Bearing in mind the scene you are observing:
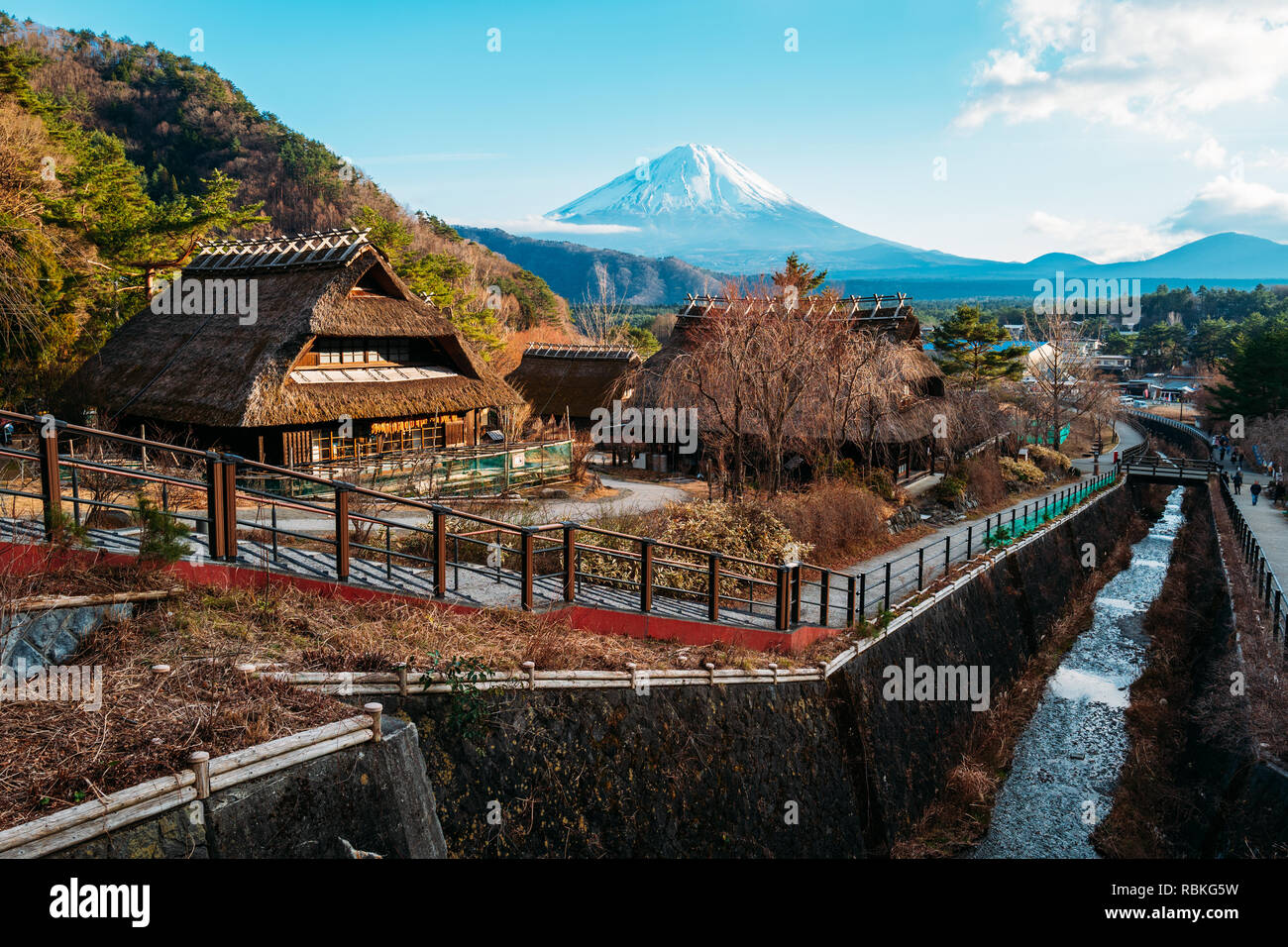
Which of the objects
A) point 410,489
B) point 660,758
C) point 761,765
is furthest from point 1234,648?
point 410,489

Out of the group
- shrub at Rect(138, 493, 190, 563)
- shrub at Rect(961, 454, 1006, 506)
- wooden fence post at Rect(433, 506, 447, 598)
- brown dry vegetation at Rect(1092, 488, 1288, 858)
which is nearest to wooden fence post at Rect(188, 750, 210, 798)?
shrub at Rect(138, 493, 190, 563)

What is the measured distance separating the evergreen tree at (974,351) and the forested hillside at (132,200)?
26175 millimetres

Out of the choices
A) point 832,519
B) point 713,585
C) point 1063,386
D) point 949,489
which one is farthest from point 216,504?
point 1063,386

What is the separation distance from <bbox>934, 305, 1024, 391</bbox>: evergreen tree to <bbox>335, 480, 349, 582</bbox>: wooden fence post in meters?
43.5

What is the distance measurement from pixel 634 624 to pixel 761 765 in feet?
7.07

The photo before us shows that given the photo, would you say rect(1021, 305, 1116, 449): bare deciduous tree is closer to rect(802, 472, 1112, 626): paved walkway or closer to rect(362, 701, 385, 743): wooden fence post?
rect(802, 472, 1112, 626): paved walkway

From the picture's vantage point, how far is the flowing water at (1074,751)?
42.7ft

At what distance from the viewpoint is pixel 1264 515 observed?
31.9 metres

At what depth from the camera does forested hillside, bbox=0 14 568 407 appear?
2350 centimetres

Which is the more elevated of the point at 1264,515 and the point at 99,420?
the point at 99,420

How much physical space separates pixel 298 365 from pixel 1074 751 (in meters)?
20.8

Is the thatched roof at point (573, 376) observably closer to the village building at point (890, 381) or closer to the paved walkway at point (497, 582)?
the village building at point (890, 381)

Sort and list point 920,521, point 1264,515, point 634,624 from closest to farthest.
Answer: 1. point 634,624
2. point 920,521
3. point 1264,515
